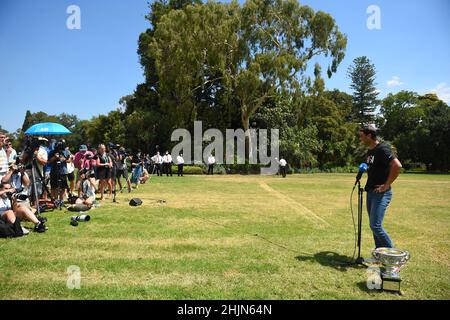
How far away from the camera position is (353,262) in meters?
5.62

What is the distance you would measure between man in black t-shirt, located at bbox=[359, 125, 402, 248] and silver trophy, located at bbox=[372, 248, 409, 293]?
54 cm

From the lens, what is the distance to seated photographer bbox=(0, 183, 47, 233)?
22.7 ft

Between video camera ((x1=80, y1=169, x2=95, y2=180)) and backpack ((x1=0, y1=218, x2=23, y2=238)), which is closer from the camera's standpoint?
backpack ((x1=0, y1=218, x2=23, y2=238))

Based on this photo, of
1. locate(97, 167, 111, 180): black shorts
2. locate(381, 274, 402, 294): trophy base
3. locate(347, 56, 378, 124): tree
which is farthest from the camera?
locate(347, 56, 378, 124): tree

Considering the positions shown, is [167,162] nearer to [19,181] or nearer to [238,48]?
[238,48]

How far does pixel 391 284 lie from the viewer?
4477 millimetres

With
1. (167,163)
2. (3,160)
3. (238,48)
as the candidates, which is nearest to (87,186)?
(3,160)

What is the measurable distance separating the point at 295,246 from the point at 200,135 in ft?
85.9

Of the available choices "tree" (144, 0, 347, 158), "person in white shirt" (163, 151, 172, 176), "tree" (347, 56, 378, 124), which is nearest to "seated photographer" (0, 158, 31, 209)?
"person in white shirt" (163, 151, 172, 176)

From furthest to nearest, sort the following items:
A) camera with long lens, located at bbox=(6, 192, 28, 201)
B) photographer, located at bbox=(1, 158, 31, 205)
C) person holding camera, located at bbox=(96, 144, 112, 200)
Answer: person holding camera, located at bbox=(96, 144, 112, 200), photographer, located at bbox=(1, 158, 31, 205), camera with long lens, located at bbox=(6, 192, 28, 201)

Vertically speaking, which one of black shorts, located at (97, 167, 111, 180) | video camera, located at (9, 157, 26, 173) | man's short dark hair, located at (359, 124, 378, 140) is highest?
man's short dark hair, located at (359, 124, 378, 140)

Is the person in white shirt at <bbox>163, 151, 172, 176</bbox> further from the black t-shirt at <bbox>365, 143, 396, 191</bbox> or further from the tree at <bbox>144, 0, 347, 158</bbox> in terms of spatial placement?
→ the black t-shirt at <bbox>365, 143, 396, 191</bbox>

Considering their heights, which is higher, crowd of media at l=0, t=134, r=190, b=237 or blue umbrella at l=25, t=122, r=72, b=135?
blue umbrella at l=25, t=122, r=72, b=135
